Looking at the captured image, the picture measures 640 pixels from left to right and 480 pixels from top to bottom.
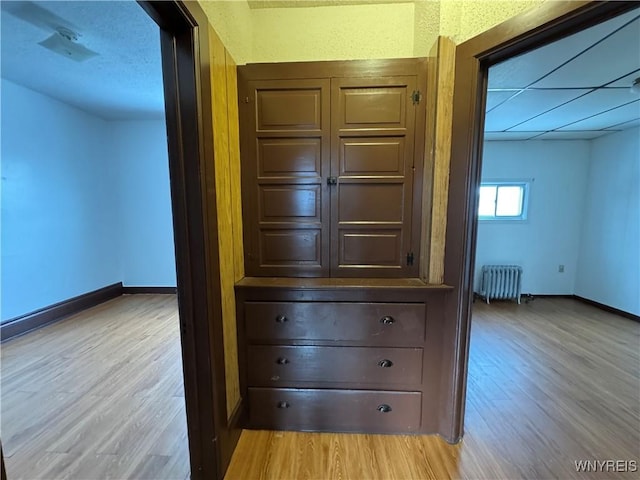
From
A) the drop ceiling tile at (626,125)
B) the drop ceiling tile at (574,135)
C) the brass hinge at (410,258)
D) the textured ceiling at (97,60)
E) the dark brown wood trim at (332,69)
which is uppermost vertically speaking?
the textured ceiling at (97,60)

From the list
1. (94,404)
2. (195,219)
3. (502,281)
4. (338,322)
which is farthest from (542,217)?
(94,404)

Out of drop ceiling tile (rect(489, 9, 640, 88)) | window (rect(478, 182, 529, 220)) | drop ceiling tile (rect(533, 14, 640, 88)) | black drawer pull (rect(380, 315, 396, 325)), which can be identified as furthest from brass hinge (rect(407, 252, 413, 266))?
window (rect(478, 182, 529, 220))

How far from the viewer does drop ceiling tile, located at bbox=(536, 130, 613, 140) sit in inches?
148

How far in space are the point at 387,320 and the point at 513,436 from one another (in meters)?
1.06

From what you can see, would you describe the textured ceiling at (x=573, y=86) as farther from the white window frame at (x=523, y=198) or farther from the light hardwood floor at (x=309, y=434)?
the light hardwood floor at (x=309, y=434)

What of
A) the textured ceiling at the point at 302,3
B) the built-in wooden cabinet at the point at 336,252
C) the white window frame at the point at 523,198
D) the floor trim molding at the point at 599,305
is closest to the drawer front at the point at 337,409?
the built-in wooden cabinet at the point at 336,252

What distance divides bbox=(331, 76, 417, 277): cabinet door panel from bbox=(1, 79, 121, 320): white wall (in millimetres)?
3416

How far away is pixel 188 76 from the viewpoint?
1.16 m

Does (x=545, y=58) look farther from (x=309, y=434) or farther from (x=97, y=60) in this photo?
(x=97, y=60)

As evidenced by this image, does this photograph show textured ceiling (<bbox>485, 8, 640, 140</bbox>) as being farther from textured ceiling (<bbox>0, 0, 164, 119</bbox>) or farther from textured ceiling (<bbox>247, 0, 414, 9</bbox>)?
textured ceiling (<bbox>0, 0, 164, 119</bbox>)

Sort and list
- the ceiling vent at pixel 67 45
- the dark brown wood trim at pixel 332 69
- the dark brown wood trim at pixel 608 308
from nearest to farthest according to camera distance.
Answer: the dark brown wood trim at pixel 332 69 < the ceiling vent at pixel 67 45 < the dark brown wood trim at pixel 608 308

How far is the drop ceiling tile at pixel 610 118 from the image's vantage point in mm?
2924

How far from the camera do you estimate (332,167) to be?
66.9 inches

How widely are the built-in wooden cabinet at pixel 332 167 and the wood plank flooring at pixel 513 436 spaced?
98cm
